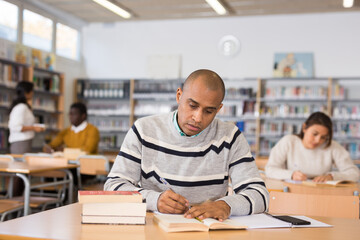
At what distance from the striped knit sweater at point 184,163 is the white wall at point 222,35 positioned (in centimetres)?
631

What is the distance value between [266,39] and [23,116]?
4.57 metres

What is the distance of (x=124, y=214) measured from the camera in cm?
138

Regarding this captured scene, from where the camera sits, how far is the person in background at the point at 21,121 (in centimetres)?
554

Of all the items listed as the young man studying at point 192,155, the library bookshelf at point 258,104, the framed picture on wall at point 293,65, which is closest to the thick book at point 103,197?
the young man studying at point 192,155

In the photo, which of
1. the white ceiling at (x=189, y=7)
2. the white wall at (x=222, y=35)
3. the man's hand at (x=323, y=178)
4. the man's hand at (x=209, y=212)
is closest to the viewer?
the man's hand at (x=209, y=212)

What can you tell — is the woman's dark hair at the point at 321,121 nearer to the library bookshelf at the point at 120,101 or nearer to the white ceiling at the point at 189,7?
the white ceiling at the point at 189,7

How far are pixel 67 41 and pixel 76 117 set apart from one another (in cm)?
322

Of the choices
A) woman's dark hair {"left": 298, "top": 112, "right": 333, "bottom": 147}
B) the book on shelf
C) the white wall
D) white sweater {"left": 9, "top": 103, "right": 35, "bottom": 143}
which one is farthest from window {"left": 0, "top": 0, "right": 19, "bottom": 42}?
woman's dark hair {"left": 298, "top": 112, "right": 333, "bottom": 147}

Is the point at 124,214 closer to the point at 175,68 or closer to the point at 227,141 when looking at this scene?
the point at 227,141

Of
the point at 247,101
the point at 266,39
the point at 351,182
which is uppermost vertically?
the point at 266,39

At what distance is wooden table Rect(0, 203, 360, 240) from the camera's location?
4.04 feet

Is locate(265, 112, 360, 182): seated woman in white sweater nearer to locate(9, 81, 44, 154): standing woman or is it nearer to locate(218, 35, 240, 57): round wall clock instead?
locate(9, 81, 44, 154): standing woman

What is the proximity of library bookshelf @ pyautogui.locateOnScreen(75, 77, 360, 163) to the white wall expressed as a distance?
270 mm

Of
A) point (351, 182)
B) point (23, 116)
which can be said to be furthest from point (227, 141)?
point (23, 116)
